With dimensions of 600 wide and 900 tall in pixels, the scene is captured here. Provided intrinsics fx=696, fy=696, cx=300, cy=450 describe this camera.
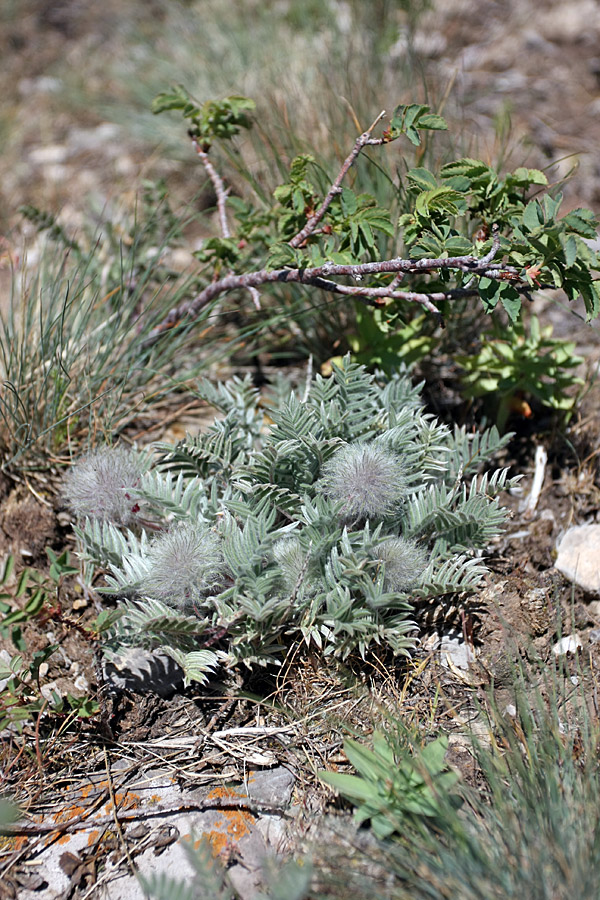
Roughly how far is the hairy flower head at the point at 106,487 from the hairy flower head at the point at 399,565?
688mm

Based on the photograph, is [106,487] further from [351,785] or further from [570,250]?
[570,250]

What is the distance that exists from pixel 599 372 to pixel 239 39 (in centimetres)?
303

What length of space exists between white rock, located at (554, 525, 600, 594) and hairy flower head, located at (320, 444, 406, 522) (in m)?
0.62

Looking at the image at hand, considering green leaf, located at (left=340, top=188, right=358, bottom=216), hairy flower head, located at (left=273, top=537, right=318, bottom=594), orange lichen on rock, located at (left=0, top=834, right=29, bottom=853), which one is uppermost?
green leaf, located at (left=340, top=188, right=358, bottom=216)

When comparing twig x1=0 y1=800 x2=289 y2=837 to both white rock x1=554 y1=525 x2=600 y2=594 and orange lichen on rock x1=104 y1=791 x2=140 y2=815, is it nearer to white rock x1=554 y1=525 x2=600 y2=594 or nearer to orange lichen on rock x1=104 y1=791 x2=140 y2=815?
orange lichen on rock x1=104 y1=791 x2=140 y2=815

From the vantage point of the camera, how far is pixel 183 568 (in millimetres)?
1671

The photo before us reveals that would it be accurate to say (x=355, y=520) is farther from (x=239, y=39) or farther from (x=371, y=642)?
(x=239, y=39)

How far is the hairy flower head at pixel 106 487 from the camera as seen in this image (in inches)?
74.4

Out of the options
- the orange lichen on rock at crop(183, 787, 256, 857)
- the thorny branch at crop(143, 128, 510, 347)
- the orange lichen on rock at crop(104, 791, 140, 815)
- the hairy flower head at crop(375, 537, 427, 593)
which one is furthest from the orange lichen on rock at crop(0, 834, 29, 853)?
the thorny branch at crop(143, 128, 510, 347)

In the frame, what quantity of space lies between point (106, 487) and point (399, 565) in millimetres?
814

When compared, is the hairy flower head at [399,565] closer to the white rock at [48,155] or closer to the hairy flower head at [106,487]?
the hairy flower head at [106,487]

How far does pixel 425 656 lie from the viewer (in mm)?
1851

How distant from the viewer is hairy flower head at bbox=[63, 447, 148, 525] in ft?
6.20

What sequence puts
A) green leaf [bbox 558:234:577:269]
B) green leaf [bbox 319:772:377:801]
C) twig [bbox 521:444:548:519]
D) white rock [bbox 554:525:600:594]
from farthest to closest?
1. twig [bbox 521:444:548:519]
2. white rock [bbox 554:525:600:594]
3. green leaf [bbox 558:234:577:269]
4. green leaf [bbox 319:772:377:801]
